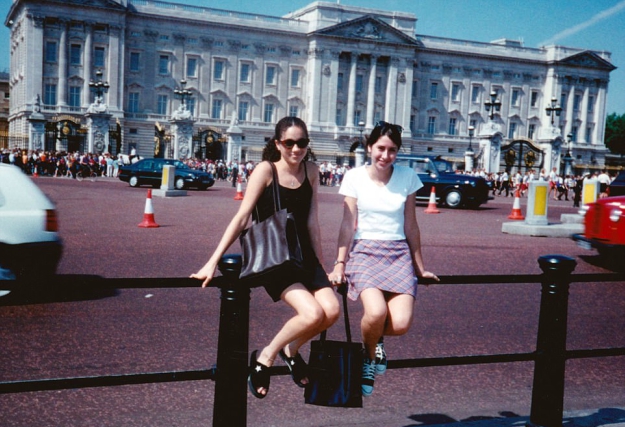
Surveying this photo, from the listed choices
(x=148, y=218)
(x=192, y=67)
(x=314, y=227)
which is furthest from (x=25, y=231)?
(x=192, y=67)

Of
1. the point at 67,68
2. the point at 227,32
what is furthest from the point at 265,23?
the point at 67,68

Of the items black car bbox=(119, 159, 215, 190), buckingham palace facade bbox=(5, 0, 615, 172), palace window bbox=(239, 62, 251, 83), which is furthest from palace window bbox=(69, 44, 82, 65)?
black car bbox=(119, 159, 215, 190)

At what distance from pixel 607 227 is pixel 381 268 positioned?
7399 millimetres

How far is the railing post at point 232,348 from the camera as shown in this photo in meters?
2.85

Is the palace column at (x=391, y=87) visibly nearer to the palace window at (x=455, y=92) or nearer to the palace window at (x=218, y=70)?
the palace window at (x=455, y=92)

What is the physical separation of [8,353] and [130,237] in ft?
22.9

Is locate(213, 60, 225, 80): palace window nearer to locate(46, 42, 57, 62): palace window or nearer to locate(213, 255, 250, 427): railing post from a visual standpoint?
locate(46, 42, 57, 62): palace window

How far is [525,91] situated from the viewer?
8462 cm

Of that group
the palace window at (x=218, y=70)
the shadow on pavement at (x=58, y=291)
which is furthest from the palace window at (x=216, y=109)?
the shadow on pavement at (x=58, y=291)

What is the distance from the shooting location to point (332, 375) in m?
3.16

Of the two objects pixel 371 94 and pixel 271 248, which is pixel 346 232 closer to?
pixel 271 248

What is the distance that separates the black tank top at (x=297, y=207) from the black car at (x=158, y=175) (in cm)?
2657

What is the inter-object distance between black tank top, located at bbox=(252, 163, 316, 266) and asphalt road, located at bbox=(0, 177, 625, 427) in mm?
1126

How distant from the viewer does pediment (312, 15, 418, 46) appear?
240ft
